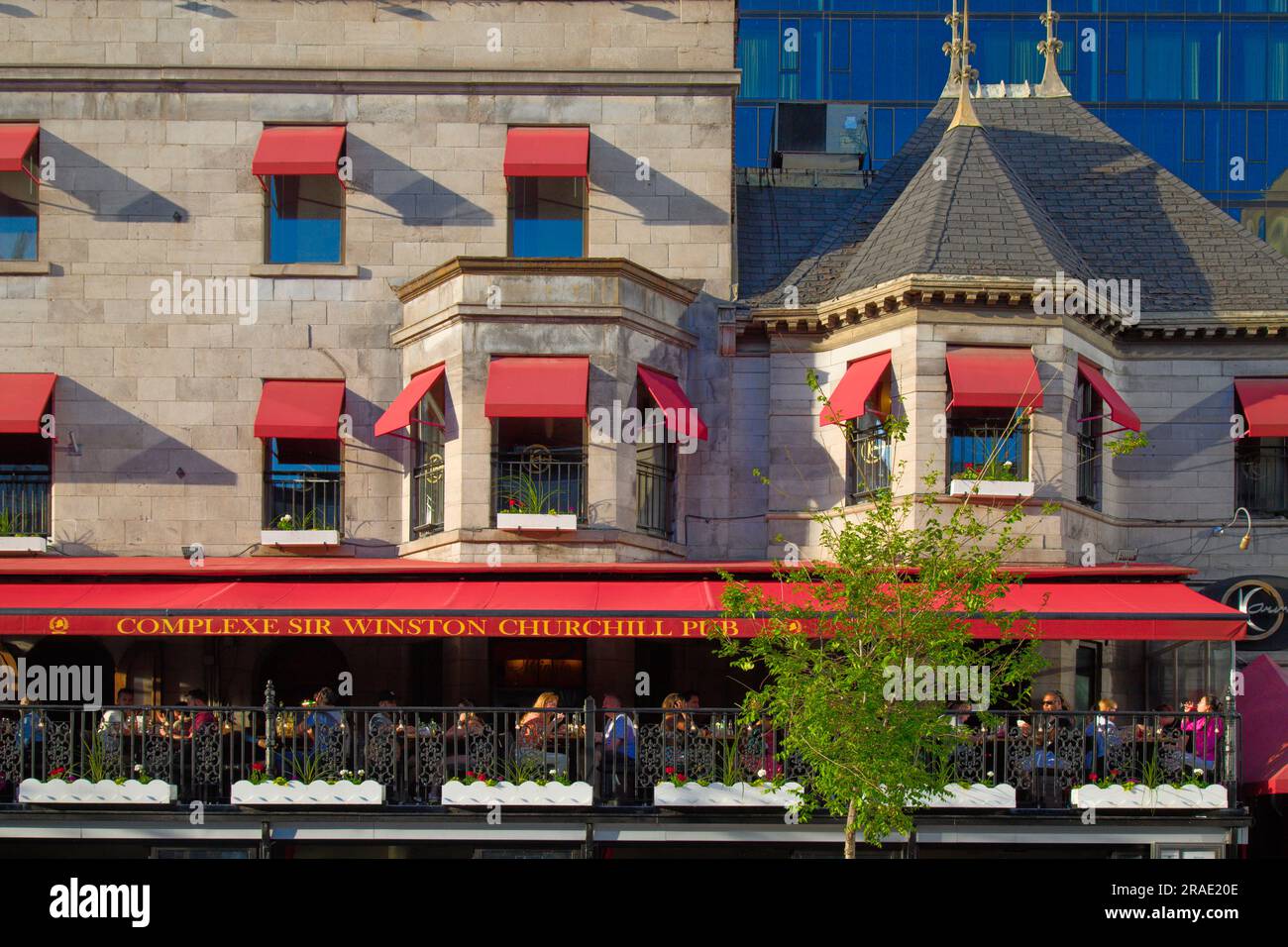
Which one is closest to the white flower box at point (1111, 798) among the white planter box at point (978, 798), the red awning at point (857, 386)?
the white planter box at point (978, 798)

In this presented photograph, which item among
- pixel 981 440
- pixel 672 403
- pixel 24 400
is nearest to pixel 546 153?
pixel 672 403

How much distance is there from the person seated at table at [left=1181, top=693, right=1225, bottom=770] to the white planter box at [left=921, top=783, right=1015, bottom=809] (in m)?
2.27

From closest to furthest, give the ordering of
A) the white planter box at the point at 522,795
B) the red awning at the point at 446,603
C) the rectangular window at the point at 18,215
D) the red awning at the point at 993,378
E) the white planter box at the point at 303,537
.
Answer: the white planter box at the point at 522,795
the red awning at the point at 446,603
the red awning at the point at 993,378
the white planter box at the point at 303,537
the rectangular window at the point at 18,215

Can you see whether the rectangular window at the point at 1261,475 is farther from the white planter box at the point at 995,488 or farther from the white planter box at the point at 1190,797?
the white planter box at the point at 1190,797

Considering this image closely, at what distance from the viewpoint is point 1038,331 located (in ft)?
81.8

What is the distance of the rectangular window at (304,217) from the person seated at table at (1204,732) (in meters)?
12.8

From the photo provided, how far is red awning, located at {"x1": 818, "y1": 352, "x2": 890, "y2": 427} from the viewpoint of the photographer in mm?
24531

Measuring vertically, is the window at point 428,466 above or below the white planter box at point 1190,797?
above

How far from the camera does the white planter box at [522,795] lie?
71.8 feet

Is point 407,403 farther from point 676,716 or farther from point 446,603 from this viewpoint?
point 676,716

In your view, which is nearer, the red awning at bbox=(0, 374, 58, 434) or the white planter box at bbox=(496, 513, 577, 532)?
the white planter box at bbox=(496, 513, 577, 532)

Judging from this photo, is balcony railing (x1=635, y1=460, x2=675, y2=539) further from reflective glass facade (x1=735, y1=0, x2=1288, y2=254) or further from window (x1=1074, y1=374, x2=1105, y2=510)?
reflective glass facade (x1=735, y1=0, x2=1288, y2=254)

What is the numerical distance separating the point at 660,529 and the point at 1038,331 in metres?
5.64

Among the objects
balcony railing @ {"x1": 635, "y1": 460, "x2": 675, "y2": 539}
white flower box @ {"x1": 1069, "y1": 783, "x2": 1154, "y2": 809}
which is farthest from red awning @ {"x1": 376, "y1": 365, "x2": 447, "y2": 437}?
white flower box @ {"x1": 1069, "y1": 783, "x2": 1154, "y2": 809}
